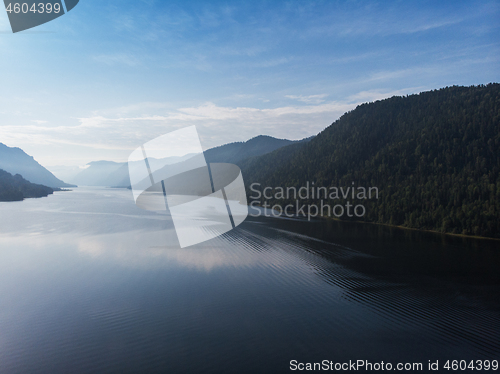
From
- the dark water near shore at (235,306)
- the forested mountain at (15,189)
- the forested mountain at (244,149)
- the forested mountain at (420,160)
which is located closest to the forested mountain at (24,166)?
the forested mountain at (15,189)

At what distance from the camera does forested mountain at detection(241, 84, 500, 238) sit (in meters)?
40.7

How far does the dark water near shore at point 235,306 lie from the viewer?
10062 millimetres

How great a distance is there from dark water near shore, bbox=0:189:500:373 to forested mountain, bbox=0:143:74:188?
567 ft

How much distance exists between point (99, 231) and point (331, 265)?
90.1 feet

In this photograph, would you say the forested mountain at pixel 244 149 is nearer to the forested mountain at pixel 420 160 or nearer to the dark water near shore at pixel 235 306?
the forested mountain at pixel 420 160

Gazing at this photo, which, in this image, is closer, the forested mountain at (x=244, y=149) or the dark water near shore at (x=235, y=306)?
the dark water near shore at (x=235, y=306)

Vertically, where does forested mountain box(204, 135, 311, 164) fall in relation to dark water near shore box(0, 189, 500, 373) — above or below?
above

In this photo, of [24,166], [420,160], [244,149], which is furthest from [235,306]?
[24,166]

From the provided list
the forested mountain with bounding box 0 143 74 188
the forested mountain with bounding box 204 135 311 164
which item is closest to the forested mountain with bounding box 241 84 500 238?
the forested mountain with bounding box 204 135 311 164

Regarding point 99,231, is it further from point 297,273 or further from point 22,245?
point 297,273

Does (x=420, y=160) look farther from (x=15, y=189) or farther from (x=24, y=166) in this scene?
(x=24, y=166)

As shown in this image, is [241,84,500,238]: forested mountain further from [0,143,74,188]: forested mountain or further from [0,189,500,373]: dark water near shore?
[0,143,74,188]: forested mountain

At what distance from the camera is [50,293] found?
15.3 m

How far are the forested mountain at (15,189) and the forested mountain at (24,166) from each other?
74.9 metres
